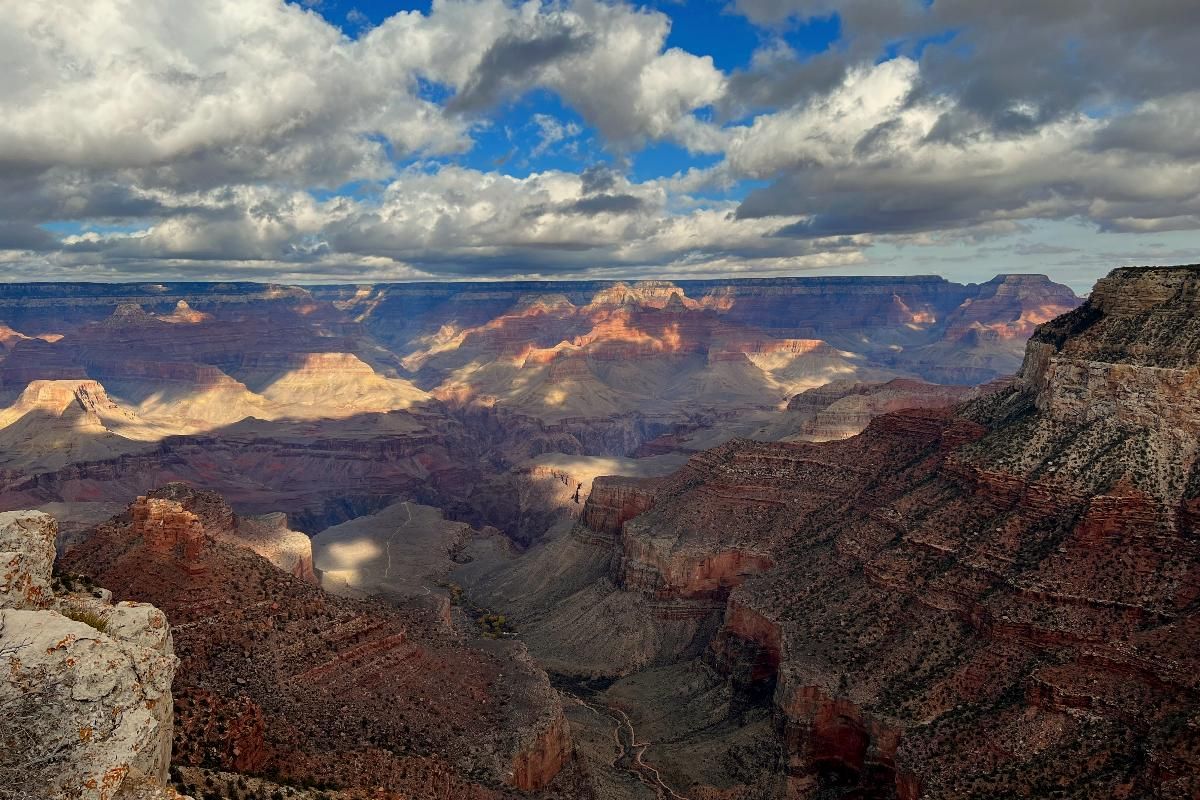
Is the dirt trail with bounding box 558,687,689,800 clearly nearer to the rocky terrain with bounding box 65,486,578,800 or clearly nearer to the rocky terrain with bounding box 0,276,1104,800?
the rocky terrain with bounding box 0,276,1104,800

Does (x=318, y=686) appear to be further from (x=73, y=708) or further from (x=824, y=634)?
(x=824, y=634)

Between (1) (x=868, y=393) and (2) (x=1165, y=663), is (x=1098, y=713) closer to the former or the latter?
(2) (x=1165, y=663)

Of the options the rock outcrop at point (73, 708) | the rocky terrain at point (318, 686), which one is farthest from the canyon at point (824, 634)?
the rock outcrop at point (73, 708)

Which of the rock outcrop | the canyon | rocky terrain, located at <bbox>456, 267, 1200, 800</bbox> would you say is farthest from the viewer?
rocky terrain, located at <bbox>456, 267, 1200, 800</bbox>

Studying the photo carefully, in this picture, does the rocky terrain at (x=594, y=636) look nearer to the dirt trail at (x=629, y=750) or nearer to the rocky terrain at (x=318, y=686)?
the rocky terrain at (x=318, y=686)

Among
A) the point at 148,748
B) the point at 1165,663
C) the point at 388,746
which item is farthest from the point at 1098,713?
the point at 148,748

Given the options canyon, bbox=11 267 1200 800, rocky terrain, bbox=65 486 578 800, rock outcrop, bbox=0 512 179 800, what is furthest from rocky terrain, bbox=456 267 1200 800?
rock outcrop, bbox=0 512 179 800
